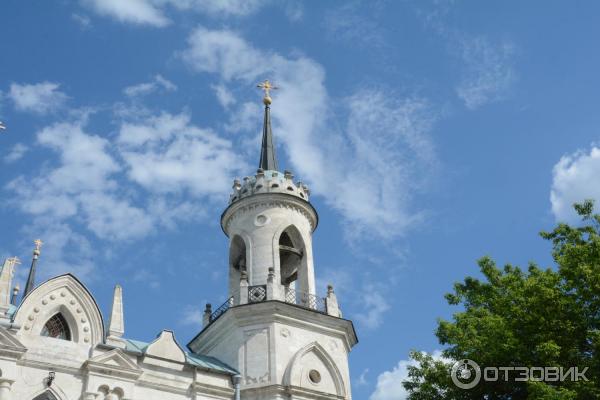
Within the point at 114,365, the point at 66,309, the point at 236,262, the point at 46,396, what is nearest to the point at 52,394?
the point at 46,396

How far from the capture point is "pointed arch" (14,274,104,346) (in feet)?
78.8

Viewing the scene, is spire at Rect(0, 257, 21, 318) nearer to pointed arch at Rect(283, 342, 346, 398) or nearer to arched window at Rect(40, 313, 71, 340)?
arched window at Rect(40, 313, 71, 340)

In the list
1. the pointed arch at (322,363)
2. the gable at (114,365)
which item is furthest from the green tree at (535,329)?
the gable at (114,365)

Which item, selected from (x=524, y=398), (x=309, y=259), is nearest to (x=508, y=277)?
(x=524, y=398)

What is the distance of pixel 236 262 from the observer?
33.3 metres

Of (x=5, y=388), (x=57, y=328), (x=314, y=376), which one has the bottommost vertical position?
(x=5, y=388)

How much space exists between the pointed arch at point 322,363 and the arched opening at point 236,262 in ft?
17.7

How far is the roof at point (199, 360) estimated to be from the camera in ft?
84.7

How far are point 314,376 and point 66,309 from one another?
9.36 metres

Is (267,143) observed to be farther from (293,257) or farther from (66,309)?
(66,309)

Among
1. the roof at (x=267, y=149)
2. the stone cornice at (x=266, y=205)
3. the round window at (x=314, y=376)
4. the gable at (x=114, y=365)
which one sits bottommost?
the gable at (x=114, y=365)

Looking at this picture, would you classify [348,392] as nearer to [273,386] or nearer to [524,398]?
[273,386]

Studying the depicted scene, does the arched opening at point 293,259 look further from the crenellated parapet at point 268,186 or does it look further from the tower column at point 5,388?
the tower column at point 5,388

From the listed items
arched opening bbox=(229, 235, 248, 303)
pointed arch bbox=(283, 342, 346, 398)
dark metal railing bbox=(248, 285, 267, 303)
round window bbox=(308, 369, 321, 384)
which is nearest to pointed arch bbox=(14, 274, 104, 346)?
dark metal railing bbox=(248, 285, 267, 303)
